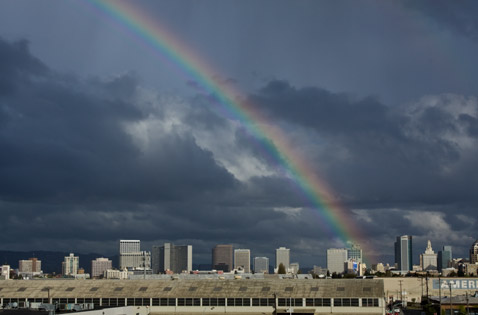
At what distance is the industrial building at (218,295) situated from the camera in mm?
116750

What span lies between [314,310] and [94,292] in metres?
38.9

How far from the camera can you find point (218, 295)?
399 ft

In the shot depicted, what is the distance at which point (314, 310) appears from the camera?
118 meters

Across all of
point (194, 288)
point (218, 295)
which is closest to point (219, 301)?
point (218, 295)

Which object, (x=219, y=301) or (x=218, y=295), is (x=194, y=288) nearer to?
(x=218, y=295)

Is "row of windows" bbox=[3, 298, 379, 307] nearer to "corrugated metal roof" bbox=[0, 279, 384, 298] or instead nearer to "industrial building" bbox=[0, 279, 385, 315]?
"industrial building" bbox=[0, 279, 385, 315]

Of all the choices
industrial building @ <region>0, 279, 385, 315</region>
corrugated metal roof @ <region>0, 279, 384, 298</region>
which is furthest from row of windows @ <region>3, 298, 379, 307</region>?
corrugated metal roof @ <region>0, 279, 384, 298</region>

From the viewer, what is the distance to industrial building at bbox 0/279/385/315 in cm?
11675

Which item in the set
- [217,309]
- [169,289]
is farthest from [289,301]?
[169,289]

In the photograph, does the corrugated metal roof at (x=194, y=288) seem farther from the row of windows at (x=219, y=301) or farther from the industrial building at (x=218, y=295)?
the row of windows at (x=219, y=301)

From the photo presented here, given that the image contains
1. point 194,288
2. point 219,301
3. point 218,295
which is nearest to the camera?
point 219,301

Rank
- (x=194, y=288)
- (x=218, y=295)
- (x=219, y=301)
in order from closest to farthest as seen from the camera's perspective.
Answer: (x=219, y=301), (x=218, y=295), (x=194, y=288)

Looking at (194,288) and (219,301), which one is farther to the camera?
(194,288)

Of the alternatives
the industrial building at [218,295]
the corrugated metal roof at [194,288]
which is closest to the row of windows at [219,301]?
the industrial building at [218,295]
